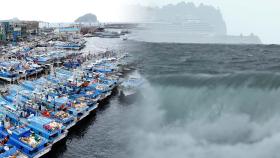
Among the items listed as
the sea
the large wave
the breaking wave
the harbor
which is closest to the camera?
the large wave

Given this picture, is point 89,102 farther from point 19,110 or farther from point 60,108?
point 19,110

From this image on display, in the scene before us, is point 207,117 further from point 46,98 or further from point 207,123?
point 46,98

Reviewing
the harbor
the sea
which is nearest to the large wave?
the sea

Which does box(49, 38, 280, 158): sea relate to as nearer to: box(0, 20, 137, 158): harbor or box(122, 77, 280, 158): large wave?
box(122, 77, 280, 158): large wave

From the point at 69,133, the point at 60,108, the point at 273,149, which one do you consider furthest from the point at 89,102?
the point at 273,149

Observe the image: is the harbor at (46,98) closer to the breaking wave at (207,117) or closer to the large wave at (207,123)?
the breaking wave at (207,117)

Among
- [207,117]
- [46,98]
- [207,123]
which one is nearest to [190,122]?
[207,123]

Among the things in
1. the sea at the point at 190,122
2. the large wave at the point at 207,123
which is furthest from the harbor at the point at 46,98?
the large wave at the point at 207,123
